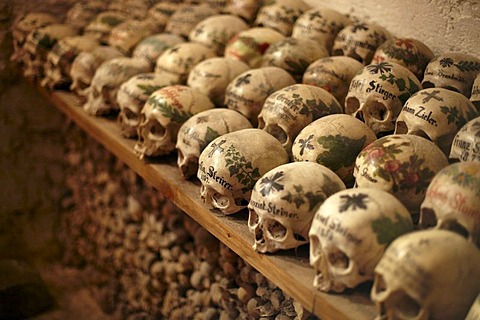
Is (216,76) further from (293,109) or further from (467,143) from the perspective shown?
(467,143)

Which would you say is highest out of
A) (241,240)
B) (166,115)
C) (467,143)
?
(467,143)

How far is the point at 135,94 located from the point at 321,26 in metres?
0.60

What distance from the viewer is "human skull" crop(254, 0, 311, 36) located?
6.36 feet

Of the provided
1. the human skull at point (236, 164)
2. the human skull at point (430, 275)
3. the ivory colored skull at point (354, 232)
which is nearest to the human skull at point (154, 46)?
the human skull at point (236, 164)

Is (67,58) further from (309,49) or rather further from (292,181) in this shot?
(292,181)

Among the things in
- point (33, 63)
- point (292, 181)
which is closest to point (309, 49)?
point (292, 181)

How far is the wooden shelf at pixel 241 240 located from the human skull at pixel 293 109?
23cm

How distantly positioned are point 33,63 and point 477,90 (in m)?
1.75

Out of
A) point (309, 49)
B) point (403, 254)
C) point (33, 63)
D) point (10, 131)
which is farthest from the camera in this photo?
point (10, 131)

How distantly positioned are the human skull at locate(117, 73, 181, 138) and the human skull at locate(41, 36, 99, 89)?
0.44 metres

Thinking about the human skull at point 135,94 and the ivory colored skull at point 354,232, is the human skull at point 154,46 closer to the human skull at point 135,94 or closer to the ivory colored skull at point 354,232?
the human skull at point 135,94

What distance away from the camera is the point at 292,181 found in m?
1.16

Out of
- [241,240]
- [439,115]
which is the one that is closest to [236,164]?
[241,240]

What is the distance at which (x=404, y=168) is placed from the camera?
1124mm
